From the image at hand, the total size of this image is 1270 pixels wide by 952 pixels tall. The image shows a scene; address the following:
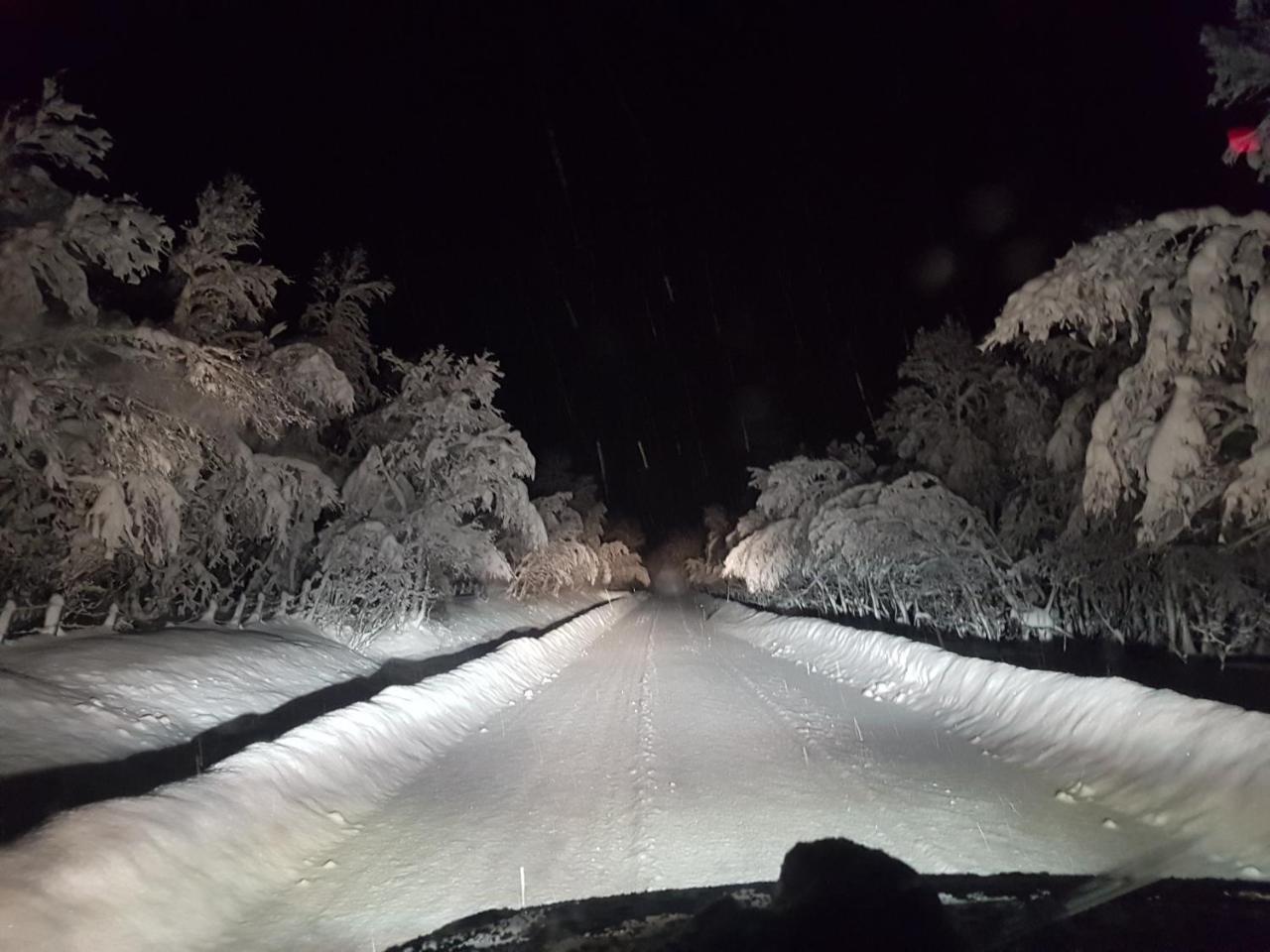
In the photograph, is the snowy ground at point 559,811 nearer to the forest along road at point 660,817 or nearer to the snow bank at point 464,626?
the forest along road at point 660,817

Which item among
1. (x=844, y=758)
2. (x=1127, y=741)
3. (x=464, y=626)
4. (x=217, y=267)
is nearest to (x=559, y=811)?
(x=844, y=758)

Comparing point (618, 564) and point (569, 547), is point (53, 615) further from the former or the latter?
point (618, 564)

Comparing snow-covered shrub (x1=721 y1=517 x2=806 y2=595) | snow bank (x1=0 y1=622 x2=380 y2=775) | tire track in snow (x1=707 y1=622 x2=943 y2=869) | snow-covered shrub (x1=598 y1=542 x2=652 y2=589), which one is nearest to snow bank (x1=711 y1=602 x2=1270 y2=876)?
tire track in snow (x1=707 y1=622 x2=943 y2=869)

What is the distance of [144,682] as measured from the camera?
42.0 feet

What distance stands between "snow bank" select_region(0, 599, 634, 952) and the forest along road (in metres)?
0.31

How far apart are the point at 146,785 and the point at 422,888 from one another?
4.53m

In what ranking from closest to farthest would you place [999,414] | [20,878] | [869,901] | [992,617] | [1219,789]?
1. [869,901]
2. [20,878]
3. [1219,789]
4. [992,617]
5. [999,414]

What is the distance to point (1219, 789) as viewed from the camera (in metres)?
7.33

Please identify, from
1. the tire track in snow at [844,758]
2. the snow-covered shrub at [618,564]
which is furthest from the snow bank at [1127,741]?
the snow-covered shrub at [618,564]

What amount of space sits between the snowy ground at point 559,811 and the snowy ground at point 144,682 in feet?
9.01

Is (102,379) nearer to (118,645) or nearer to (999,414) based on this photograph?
(118,645)

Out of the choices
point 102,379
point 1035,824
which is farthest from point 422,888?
point 102,379

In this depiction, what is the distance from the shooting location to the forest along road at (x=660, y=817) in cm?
632

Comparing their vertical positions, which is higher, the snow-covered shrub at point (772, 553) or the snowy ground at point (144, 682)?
the snow-covered shrub at point (772, 553)
